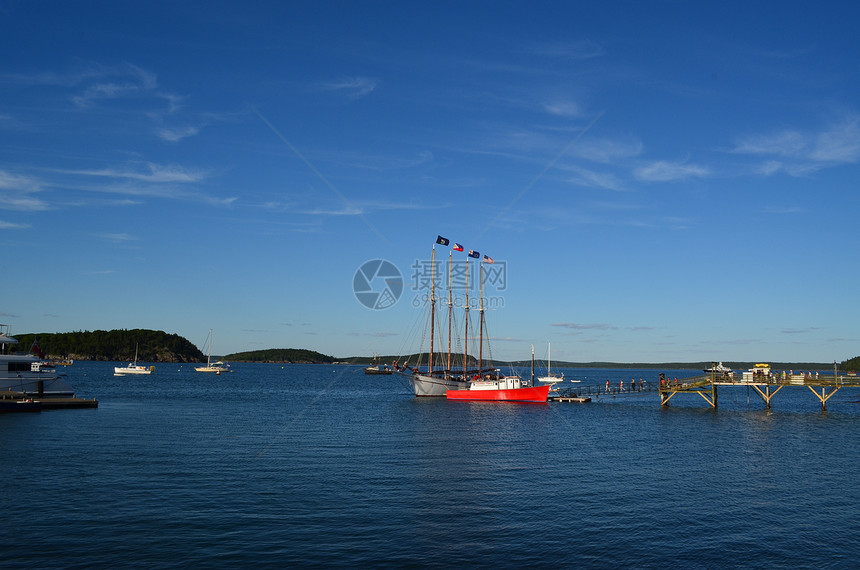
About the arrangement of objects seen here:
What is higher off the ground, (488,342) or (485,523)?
(488,342)

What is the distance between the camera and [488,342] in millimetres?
127250

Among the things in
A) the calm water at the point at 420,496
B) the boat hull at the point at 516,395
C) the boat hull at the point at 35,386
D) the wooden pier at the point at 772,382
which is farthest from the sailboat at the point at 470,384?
the boat hull at the point at 35,386

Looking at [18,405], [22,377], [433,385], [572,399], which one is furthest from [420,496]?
[433,385]

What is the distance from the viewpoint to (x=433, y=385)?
116m

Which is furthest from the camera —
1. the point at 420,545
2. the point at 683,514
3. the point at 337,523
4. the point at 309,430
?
the point at 309,430

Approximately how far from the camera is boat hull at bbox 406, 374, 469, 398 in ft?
375

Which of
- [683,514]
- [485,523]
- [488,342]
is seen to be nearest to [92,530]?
[485,523]

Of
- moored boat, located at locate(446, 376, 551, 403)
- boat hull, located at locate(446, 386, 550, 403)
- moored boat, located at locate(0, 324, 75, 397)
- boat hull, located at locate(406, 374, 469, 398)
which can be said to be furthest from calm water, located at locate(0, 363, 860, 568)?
boat hull, located at locate(406, 374, 469, 398)

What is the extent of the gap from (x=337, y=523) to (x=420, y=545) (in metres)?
4.81

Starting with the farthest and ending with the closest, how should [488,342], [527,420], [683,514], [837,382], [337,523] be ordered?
[488,342] → [837,382] → [527,420] → [683,514] → [337,523]

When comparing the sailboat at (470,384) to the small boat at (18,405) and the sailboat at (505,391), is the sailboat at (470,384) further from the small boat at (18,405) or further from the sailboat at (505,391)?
the small boat at (18,405)

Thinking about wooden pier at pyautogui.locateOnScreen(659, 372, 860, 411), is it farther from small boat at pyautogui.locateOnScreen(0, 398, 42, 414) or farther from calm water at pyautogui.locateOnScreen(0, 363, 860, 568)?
small boat at pyautogui.locateOnScreen(0, 398, 42, 414)

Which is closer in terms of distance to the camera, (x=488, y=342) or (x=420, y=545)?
(x=420, y=545)

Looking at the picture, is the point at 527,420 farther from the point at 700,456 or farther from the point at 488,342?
the point at 488,342
